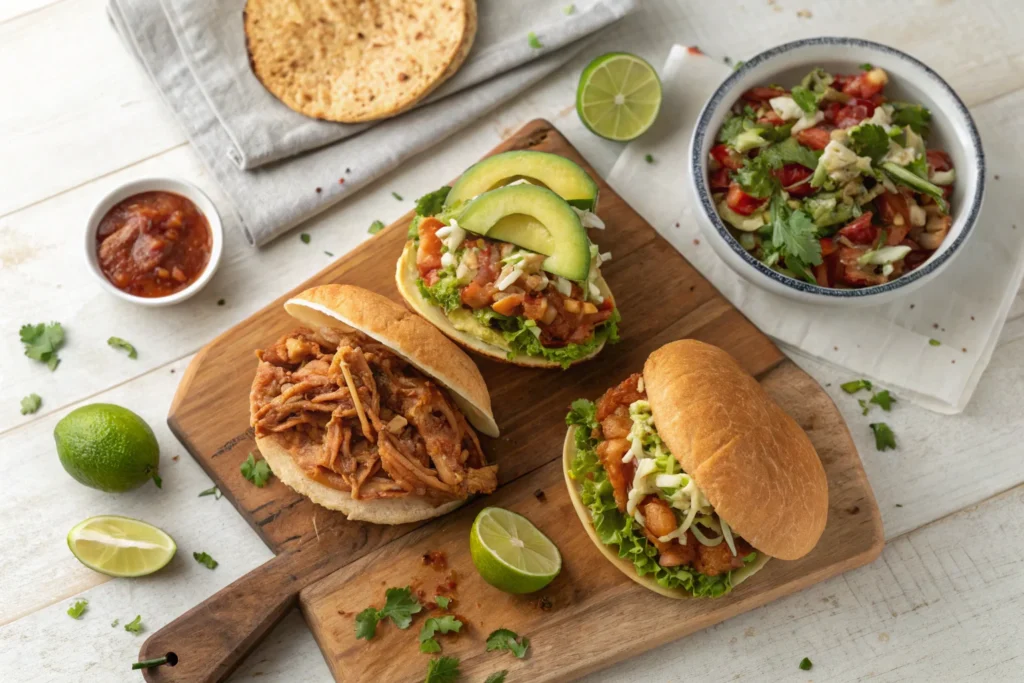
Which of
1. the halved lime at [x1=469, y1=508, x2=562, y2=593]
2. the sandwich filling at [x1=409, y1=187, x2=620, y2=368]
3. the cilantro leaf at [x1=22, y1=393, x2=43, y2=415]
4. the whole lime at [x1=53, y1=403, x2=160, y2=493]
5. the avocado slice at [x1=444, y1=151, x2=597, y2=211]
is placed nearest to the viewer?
the halved lime at [x1=469, y1=508, x2=562, y2=593]

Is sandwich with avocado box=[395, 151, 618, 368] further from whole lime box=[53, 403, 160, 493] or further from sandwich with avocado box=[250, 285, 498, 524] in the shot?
whole lime box=[53, 403, 160, 493]

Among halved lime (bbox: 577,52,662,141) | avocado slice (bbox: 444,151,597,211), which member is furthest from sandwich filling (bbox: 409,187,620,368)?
halved lime (bbox: 577,52,662,141)

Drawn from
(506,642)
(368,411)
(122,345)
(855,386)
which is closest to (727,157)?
(855,386)

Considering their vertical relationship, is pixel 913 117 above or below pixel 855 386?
above

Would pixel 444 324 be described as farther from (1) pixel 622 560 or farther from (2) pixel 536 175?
(1) pixel 622 560

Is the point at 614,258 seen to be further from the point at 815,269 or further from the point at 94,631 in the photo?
the point at 94,631

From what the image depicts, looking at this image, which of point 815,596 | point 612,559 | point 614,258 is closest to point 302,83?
point 614,258
